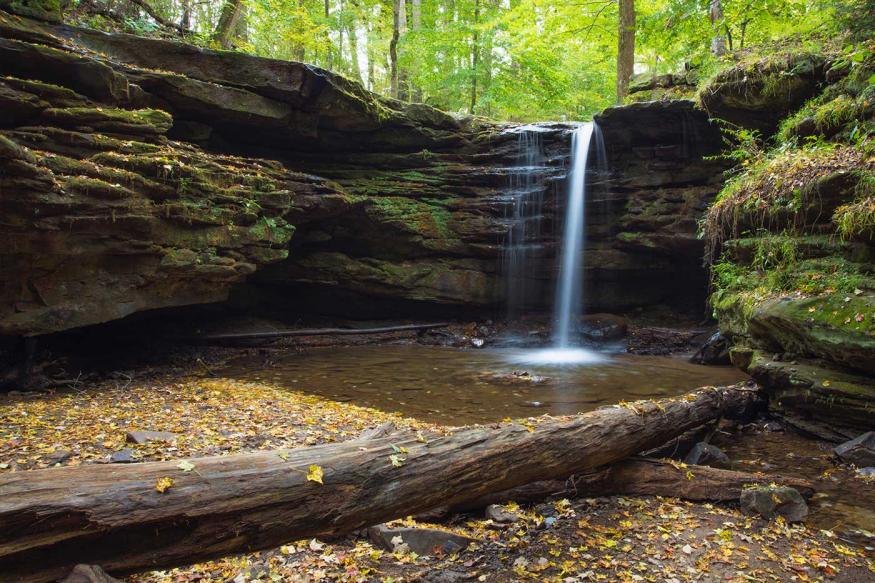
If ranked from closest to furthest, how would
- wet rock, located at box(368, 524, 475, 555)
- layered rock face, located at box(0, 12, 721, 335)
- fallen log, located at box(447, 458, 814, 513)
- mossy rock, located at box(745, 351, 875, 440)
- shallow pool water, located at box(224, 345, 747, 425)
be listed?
wet rock, located at box(368, 524, 475, 555), fallen log, located at box(447, 458, 814, 513), mossy rock, located at box(745, 351, 875, 440), shallow pool water, located at box(224, 345, 747, 425), layered rock face, located at box(0, 12, 721, 335)

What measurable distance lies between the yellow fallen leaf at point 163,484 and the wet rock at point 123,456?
2.34 meters

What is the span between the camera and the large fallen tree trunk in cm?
239

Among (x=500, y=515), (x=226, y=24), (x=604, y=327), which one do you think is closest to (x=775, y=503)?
(x=500, y=515)

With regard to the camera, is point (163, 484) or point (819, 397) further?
point (819, 397)

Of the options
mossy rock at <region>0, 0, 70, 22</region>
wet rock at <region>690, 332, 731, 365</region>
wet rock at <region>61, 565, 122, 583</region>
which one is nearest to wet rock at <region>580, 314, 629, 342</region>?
wet rock at <region>690, 332, 731, 365</region>

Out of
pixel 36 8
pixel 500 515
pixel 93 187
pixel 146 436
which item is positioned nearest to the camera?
pixel 500 515

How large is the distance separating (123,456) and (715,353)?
11604mm

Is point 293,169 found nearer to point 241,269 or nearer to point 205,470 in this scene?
point 241,269

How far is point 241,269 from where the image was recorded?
10797 mm

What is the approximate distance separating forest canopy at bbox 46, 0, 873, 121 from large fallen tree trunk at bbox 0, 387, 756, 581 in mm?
11207

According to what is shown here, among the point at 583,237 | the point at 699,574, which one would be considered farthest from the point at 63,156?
the point at 583,237

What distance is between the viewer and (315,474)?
308 cm

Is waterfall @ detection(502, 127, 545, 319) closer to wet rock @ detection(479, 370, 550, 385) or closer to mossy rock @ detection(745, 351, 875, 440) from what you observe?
wet rock @ detection(479, 370, 550, 385)

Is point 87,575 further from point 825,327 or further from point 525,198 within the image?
point 525,198
